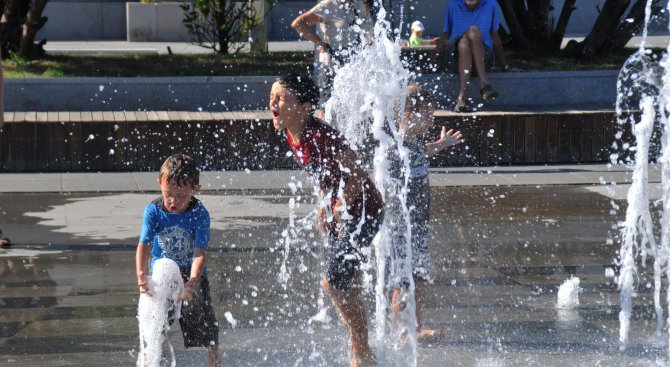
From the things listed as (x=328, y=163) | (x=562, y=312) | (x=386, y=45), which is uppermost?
(x=386, y=45)

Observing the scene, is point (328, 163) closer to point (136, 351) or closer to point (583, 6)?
point (136, 351)

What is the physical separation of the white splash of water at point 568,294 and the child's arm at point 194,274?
235 centimetres

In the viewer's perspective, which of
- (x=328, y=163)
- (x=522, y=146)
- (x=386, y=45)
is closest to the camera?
(x=328, y=163)

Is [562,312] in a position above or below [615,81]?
below

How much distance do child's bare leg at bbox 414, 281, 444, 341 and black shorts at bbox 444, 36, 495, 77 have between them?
6.58 meters

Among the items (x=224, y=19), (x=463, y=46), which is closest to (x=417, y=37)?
(x=224, y=19)

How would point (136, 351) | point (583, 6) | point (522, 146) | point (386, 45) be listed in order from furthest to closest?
1. point (583, 6)
2. point (522, 146)
3. point (386, 45)
4. point (136, 351)

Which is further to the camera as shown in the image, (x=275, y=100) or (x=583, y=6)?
(x=583, y=6)

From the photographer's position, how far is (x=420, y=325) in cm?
549

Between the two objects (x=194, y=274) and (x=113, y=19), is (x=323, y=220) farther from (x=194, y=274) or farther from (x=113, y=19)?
(x=113, y=19)

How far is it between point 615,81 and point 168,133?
5062 mm

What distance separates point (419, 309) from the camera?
5.48 meters

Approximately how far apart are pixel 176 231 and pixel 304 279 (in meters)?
2.28

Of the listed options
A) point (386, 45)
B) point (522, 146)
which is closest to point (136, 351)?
point (386, 45)
